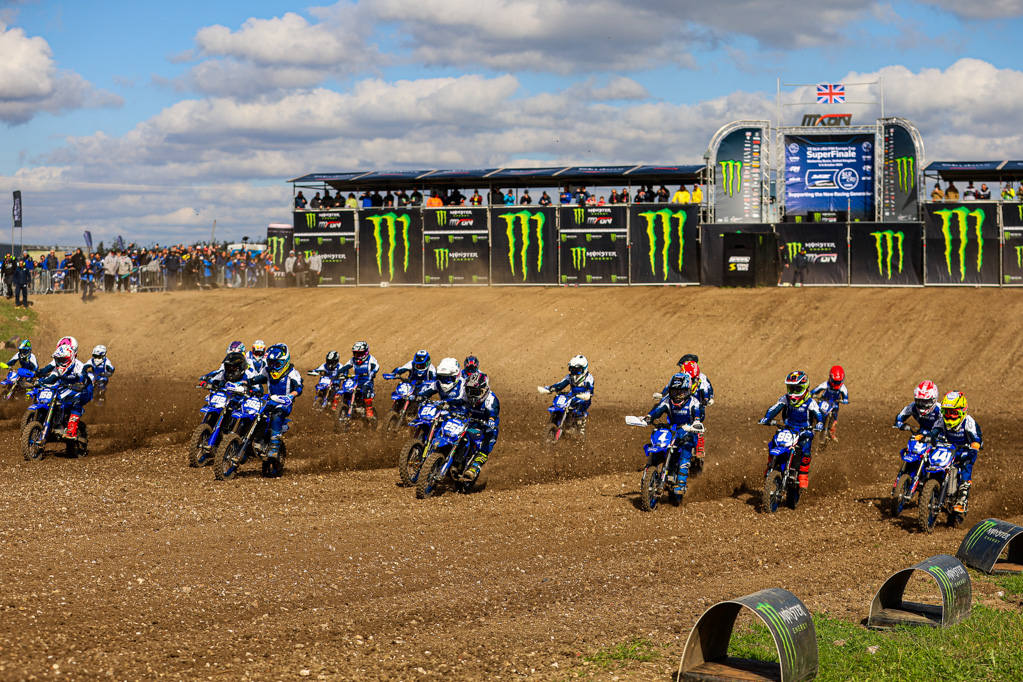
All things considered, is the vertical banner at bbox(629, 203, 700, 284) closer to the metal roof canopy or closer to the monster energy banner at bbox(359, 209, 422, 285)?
the metal roof canopy

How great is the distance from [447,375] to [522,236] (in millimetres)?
22317

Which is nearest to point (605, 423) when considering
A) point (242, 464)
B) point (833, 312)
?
point (242, 464)

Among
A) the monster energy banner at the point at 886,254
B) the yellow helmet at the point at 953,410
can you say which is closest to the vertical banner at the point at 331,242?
the monster energy banner at the point at 886,254

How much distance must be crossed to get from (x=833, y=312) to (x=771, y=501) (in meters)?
18.6

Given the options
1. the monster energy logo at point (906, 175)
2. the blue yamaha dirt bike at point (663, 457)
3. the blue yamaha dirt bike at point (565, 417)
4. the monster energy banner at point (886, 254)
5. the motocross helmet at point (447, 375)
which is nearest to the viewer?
the blue yamaha dirt bike at point (663, 457)

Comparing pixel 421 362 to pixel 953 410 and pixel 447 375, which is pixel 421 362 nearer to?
pixel 447 375

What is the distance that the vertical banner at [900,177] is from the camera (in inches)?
1304

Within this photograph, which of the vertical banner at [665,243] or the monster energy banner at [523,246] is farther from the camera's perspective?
the monster energy banner at [523,246]

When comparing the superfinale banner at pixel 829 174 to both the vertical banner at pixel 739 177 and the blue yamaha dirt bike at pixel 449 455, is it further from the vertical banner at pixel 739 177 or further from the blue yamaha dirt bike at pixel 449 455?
the blue yamaha dirt bike at pixel 449 455

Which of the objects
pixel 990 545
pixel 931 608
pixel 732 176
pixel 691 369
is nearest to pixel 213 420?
pixel 691 369

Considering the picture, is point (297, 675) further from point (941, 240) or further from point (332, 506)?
Answer: point (941, 240)

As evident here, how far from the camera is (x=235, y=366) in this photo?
15984 millimetres

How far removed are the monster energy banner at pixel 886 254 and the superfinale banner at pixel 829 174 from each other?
6.37 feet

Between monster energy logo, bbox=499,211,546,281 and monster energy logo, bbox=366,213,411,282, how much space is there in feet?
13.3
